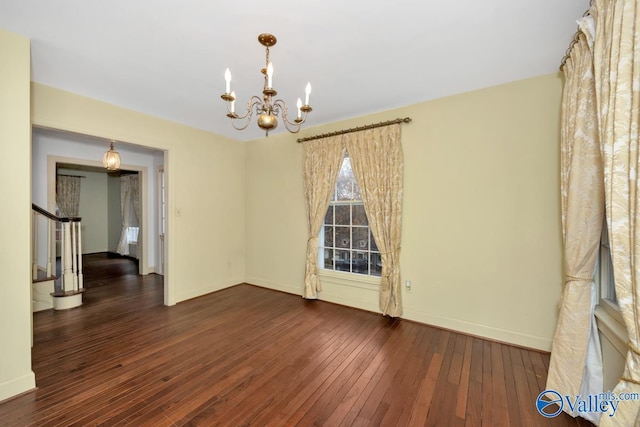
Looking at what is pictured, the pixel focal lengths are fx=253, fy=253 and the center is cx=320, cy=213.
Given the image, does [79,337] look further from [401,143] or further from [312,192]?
[401,143]

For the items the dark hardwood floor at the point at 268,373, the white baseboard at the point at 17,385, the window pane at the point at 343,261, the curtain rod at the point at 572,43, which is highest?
the curtain rod at the point at 572,43

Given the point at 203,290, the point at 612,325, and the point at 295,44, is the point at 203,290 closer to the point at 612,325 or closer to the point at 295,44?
the point at 295,44

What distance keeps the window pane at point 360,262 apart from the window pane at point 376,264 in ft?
0.24

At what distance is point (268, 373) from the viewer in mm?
2133

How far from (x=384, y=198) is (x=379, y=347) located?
1709 mm

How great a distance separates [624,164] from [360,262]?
273cm

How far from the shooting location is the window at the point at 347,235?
3.57m

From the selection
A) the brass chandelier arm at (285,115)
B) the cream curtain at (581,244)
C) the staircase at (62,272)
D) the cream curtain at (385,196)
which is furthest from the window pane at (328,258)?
the staircase at (62,272)

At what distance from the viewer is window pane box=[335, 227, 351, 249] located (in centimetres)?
376

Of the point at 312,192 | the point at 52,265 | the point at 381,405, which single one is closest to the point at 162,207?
the point at 52,265

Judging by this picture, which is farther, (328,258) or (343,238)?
(328,258)

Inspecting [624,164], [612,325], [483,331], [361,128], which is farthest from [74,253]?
[612,325]

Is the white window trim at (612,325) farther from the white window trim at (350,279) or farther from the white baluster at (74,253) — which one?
the white baluster at (74,253)

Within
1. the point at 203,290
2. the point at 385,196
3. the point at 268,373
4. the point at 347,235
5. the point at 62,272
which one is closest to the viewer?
the point at 268,373
